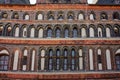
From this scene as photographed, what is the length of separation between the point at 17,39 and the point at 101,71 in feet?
19.1

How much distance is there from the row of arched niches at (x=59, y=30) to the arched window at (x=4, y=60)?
1.27 m

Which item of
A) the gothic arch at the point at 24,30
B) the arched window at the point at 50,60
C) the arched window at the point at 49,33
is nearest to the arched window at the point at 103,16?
the arched window at the point at 49,33

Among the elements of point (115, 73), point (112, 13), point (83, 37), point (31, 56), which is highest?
point (112, 13)

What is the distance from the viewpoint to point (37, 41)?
1888cm

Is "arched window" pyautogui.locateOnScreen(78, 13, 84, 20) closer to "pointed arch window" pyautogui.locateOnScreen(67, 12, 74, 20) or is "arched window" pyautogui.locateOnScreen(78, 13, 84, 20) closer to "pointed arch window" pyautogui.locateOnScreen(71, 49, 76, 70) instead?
"pointed arch window" pyautogui.locateOnScreen(67, 12, 74, 20)

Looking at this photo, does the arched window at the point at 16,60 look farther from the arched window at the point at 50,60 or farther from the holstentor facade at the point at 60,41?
the arched window at the point at 50,60

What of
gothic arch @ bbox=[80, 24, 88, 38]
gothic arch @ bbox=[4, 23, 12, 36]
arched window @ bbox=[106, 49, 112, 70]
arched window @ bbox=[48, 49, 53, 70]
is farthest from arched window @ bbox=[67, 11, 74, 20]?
gothic arch @ bbox=[4, 23, 12, 36]

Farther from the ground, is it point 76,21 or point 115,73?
point 76,21

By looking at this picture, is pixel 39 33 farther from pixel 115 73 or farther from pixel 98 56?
pixel 115 73

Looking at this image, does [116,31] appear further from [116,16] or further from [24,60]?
[24,60]

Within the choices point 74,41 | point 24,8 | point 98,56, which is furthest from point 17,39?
point 98,56

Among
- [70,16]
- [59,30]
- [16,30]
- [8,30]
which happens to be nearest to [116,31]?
[70,16]

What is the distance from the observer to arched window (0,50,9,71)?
1816 centimetres

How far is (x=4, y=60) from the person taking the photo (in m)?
18.4
